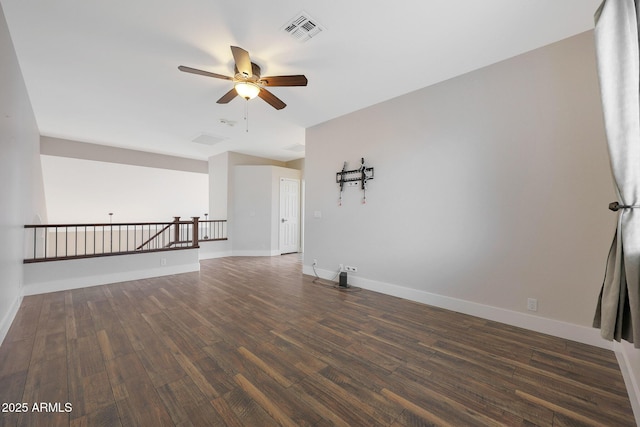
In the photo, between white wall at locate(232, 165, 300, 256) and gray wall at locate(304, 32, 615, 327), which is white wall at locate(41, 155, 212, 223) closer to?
white wall at locate(232, 165, 300, 256)

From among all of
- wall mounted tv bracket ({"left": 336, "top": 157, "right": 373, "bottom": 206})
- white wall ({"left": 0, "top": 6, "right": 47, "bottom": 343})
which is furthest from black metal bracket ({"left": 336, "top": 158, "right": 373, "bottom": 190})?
white wall ({"left": 0, "top": 6, "right": 47, "bottom": 343})

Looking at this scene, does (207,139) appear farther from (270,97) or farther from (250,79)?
(250,79)

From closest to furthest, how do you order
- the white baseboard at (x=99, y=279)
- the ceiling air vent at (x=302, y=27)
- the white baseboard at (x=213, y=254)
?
the ceiling air vent at (x=302, y=27) < the white baseboard at (x=99, y=279) < the white baseboard at (x=213, y=254)

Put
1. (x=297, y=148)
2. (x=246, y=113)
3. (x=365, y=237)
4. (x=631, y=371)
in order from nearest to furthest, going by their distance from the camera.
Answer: (x=631, y=371) → (x=365, y=237) → (x=246, y=113) → (x=297, y=148)

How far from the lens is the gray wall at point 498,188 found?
234 centimetres

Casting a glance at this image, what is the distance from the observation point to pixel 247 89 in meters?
2.82

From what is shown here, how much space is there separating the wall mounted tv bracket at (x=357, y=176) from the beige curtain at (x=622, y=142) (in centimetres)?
267

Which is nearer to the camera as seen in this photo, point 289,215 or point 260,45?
point 260,45

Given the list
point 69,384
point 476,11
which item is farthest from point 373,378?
point 476,11

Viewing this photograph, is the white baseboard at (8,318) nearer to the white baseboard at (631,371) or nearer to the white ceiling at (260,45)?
the white ceiling at (260,45)

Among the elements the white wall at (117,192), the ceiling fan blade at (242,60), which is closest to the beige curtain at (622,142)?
the ceiling fan blade at (242,60)

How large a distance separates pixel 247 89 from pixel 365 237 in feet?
8.81

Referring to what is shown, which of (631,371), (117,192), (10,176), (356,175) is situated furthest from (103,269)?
(631,371)

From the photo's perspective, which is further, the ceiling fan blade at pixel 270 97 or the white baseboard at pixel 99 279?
the white baseboard at pixel 99 279
